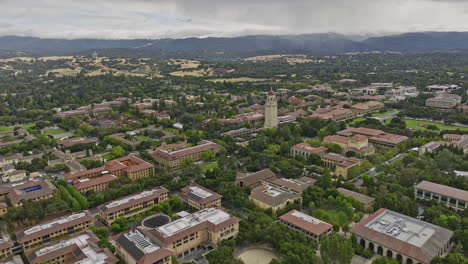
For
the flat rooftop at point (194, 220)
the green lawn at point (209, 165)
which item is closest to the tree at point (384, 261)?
the flat rooftop at point (194, 220)

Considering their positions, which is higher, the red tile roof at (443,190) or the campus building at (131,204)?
the red tile roof at (443,190)

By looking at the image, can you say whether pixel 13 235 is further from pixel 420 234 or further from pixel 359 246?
pixel 420 234

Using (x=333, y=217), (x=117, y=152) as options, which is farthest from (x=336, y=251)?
(x=117, y=152)

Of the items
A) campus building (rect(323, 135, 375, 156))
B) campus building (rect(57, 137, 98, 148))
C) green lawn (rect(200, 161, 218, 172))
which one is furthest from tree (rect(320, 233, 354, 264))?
campus building (rect(57, 137, 98, 148))

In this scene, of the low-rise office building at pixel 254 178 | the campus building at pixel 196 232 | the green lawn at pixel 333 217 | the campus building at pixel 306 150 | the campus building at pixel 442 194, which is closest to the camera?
the campus building at pixel 196 232

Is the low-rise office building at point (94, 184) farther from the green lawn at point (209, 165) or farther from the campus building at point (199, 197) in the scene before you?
the green lawn at point (209, 165)

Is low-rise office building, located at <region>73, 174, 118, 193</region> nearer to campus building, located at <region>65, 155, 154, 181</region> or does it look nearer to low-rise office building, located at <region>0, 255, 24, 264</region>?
campus building, located at <region>65, 155, 154, 181</region>
